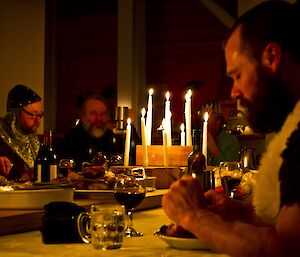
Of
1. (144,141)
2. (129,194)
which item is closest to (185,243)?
(129,194)

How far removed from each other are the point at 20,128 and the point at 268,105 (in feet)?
11.6

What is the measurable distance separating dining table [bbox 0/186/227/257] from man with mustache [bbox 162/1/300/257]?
0.17m

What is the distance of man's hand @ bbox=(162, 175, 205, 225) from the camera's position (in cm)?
125

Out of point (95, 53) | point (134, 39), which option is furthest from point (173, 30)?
point (95, 53)

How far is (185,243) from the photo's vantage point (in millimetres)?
1407

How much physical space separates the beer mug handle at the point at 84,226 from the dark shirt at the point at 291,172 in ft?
1.91

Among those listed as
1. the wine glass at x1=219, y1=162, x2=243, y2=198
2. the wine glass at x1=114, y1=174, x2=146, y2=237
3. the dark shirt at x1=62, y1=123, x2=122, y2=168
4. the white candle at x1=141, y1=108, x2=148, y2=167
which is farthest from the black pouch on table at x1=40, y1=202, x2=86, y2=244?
the dark shirt at x1=62, y1=123, x2=122, y2=168

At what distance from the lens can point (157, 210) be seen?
7.46 ft

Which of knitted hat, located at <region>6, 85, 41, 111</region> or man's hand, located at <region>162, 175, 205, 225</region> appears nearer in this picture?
man's hand, located at <region>162, 175, 205, 225</region>

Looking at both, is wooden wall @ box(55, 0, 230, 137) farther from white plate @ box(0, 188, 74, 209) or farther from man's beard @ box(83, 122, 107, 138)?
white plate @ box(0, 188, 74, 209)

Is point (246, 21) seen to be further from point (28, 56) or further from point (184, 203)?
point (28, 56)

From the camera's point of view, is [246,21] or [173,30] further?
[173,30]

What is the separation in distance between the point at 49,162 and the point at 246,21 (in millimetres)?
1491

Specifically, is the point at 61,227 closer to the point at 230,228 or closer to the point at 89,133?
the point at 230,228
